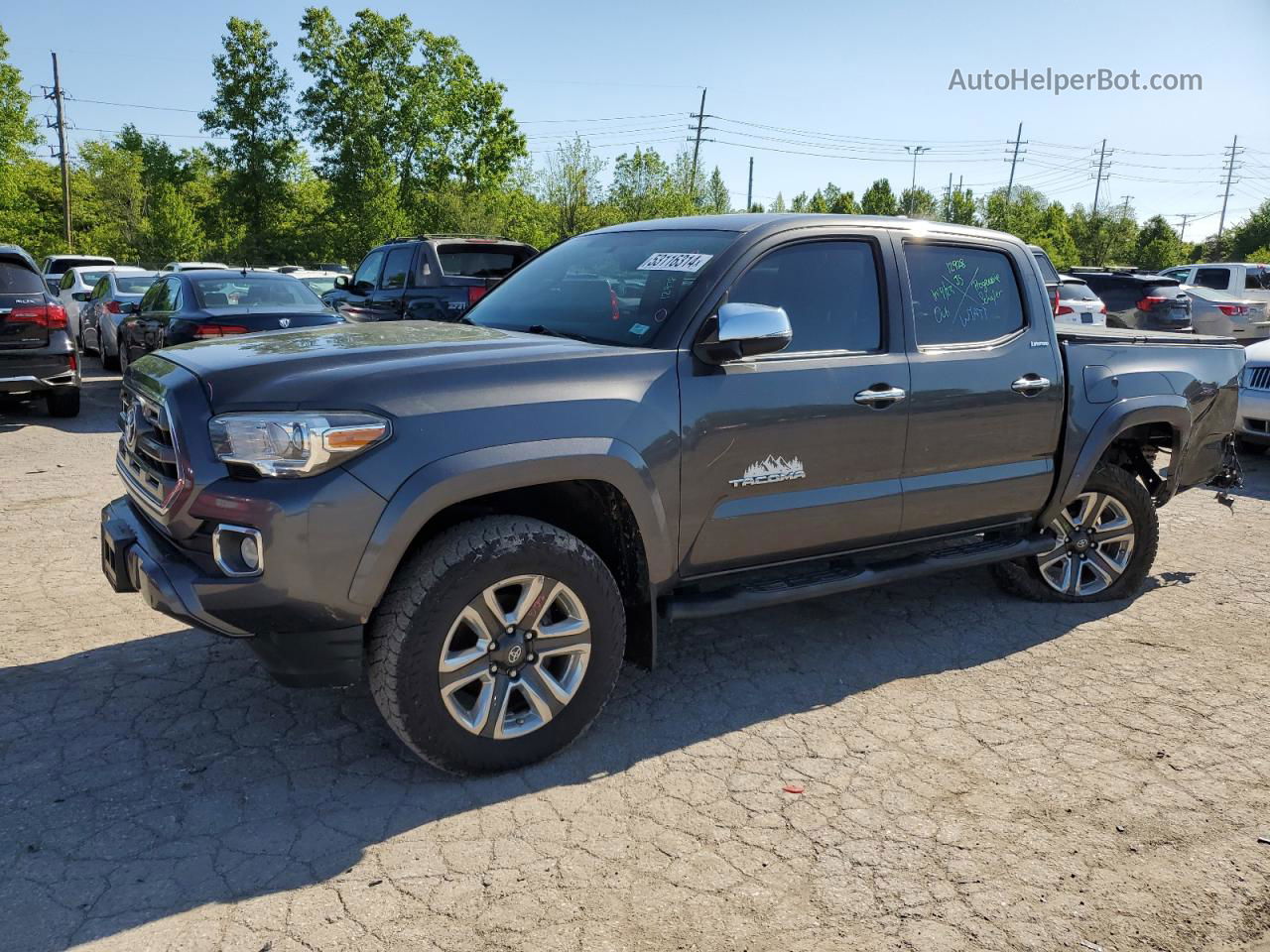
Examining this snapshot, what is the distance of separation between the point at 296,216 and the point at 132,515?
180ft

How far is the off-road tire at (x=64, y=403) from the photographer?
33.9 ft

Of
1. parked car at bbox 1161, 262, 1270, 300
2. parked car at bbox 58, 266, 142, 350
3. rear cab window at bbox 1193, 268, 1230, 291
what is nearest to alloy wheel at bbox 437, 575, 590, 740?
parked car at bbox 58, 266, 142, 350

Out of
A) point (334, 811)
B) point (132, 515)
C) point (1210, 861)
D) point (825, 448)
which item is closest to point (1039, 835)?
point (1210, 861)

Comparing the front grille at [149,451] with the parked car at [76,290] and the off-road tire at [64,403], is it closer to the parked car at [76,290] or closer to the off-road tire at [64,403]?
the off-road tire at [64,403]

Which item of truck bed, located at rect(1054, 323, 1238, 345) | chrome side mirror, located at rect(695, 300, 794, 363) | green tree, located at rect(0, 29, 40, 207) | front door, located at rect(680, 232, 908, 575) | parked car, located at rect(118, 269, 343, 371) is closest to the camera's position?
chrome side mirror, located at rect(695, 300, 794, 363)

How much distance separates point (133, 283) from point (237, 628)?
14009 millimetres

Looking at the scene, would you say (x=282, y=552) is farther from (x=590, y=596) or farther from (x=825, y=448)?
(x=825, y=448)

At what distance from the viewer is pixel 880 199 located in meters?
62.6

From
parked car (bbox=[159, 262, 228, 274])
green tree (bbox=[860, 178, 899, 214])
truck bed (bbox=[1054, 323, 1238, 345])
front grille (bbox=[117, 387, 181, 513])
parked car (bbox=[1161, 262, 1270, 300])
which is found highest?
green tree (bbox=[860, 178, 899, 214])

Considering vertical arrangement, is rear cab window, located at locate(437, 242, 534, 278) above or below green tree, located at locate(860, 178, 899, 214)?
below

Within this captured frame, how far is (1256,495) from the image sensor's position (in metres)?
8.23

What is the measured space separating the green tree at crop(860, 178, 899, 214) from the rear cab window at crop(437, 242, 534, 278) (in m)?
52.8

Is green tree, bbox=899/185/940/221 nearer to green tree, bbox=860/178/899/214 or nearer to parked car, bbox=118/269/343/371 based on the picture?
green tree, bbox=860/178/899/214

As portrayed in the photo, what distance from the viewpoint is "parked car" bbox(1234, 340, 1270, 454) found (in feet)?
29.7
